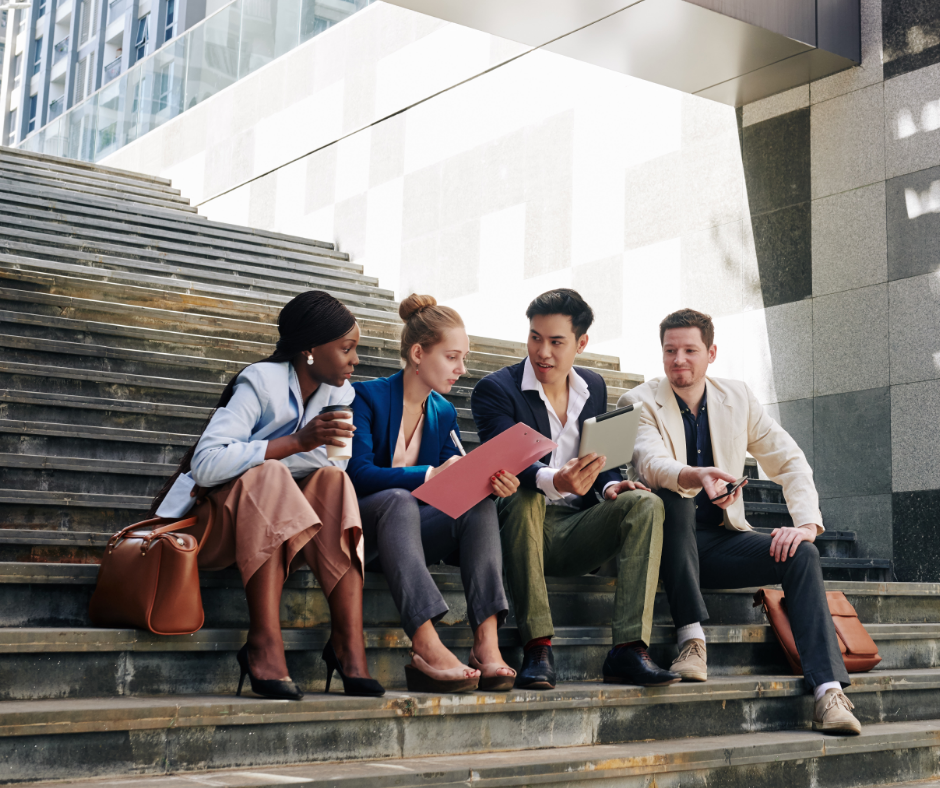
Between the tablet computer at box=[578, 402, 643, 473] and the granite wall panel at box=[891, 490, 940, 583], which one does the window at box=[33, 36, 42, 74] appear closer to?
the granite wall panel at box=[891, 490, 940, 583]

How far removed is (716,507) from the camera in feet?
12.7

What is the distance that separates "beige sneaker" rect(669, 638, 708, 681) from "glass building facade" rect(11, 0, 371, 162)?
28.7ft

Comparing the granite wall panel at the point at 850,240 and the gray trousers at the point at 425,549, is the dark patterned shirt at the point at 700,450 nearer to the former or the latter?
the gray trousers at the point at 425,549

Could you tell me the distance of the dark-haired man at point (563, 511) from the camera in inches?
128

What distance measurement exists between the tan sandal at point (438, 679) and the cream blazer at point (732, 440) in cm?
111

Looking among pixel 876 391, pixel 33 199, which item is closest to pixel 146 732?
pixel 876 391

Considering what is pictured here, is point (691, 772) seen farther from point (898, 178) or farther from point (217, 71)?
point (217, 71)

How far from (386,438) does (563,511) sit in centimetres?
73

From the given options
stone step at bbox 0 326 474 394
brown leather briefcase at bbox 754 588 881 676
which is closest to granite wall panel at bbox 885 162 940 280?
brown leather briefcase at bbox 754 588 881 676

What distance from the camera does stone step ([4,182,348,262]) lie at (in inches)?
323

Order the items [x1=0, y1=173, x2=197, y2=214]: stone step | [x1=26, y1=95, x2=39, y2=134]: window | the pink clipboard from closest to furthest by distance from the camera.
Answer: the pink clipboard, [x1=0, y1=173, x2=197, y2=214]: stone step, [x1=26, y1=95, x2=39, y2=134]: window

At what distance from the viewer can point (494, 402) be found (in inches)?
145

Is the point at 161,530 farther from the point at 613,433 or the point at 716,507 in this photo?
the point at 716,507

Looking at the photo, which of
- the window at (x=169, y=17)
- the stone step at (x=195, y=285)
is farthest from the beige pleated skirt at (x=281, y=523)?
the window at (x=169, y=17)
